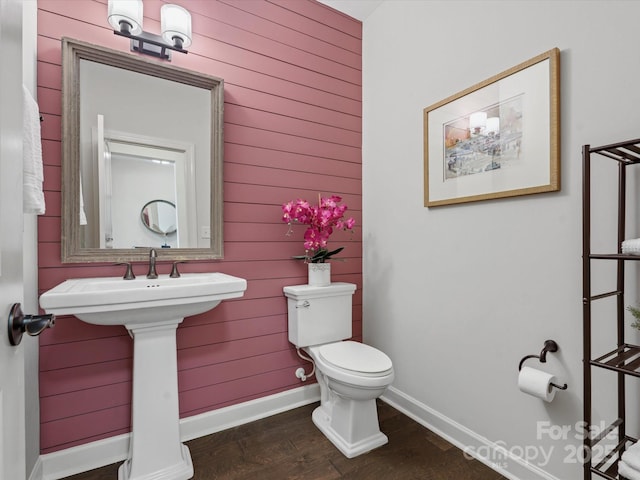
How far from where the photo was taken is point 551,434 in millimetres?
1407

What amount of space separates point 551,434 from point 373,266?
1.32 meters

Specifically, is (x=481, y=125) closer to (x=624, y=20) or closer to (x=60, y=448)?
(x=624, y=20)

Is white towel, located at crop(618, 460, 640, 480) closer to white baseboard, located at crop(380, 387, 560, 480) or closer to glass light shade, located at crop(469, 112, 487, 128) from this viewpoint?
white baseboard, located at crop(380, 387, 560, 480)

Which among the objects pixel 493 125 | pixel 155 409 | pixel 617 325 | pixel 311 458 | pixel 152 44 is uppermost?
pixel 152 44

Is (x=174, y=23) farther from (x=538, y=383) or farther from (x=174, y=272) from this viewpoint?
(x=538, y=383)

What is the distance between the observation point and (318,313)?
2.07 m

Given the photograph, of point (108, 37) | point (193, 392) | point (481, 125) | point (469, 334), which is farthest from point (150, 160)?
point (469, 334)

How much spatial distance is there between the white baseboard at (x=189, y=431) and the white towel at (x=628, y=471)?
1.61 meters

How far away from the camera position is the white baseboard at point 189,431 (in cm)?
157

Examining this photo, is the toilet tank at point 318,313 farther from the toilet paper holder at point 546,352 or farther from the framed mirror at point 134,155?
the toilet paper holder at point 546,352

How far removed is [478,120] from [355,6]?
1362 millimetres

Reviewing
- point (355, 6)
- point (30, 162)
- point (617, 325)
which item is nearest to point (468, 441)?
point (617, 325)

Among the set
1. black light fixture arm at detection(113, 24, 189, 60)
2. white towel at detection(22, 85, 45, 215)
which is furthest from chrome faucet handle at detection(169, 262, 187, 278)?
black light fixture arm at detection(113, 24, 189, 60)

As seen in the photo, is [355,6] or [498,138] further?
[355,6]
